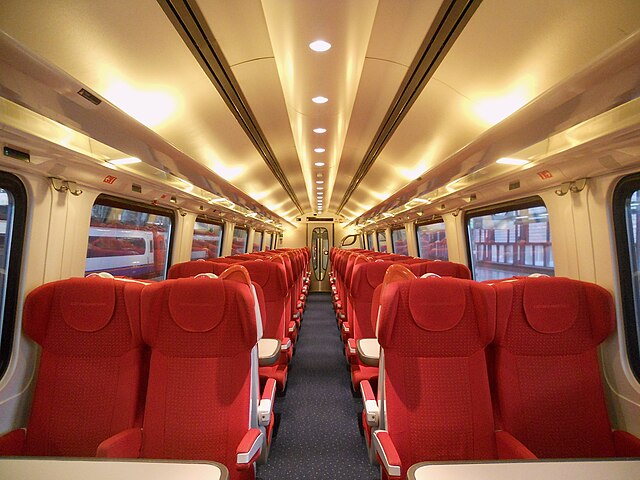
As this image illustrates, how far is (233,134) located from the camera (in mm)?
3957

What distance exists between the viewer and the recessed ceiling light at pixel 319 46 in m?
1.77

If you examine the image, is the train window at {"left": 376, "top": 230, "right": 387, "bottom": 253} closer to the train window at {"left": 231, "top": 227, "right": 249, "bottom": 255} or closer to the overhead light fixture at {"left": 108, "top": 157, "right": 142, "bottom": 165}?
the train window at {"left": 231, "top": 227, "right": 249, "bottom": 255}

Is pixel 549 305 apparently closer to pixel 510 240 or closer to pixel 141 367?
pixel 141 367

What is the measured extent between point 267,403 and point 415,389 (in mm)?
1036

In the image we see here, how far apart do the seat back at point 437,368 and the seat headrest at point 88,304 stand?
1710 mm

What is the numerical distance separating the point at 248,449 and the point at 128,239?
149 inches

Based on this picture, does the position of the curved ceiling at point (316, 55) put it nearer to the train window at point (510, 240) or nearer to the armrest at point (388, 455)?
the train window at point (510, 240)

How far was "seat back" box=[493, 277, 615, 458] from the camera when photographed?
1967 millimetres

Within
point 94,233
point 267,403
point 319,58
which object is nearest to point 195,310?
point 267,403

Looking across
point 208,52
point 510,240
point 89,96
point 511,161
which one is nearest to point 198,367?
point 89,96

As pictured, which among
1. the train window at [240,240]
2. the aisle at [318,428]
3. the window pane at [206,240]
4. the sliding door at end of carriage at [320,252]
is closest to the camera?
the aisle at [318,428]

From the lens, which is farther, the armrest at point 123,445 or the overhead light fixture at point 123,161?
the overhead light fixture at point 123,161

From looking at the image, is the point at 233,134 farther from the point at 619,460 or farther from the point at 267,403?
the point at 619,460

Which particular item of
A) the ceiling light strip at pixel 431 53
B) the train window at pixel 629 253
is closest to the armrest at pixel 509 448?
the train window at pixel 629 253
